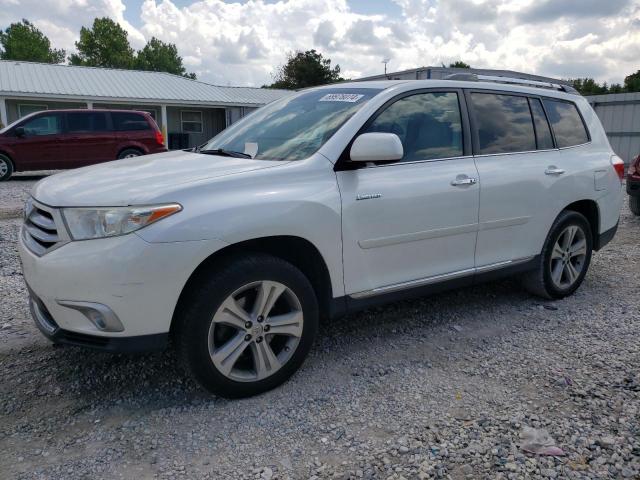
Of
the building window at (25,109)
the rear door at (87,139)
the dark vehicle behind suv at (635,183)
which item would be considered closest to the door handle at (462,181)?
the dark vehicle behind suv at (635,183)

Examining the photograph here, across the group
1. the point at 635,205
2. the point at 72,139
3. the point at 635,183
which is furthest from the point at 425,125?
the point at 72,139

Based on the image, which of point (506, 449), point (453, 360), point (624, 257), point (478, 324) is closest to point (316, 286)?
point (453, 360)

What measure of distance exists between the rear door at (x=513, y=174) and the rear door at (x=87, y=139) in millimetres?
11849

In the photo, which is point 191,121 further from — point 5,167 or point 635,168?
point 635,168

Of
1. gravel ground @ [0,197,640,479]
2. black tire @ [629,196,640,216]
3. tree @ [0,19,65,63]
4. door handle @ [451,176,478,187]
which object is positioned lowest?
gravel ground @ [0,197,640,479]

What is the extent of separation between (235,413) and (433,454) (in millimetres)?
1047

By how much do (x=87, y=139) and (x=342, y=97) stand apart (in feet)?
39.1

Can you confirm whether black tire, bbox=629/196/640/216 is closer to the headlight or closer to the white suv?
the white suv

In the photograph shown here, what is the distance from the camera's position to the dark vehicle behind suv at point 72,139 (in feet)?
43.7

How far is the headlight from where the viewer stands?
258 centimetres

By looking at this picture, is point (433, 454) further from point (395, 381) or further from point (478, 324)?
point (478, 324)

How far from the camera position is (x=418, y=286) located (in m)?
3.62

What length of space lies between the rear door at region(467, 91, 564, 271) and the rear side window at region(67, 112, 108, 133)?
39.9ft

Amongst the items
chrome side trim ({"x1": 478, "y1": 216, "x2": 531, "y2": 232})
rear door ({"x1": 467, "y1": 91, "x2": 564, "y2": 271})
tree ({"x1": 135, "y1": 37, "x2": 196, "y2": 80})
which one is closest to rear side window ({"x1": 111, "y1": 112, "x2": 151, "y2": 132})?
rear door ({"x1": 467, "y1": 91, "x2": 564, "y2": 271})
